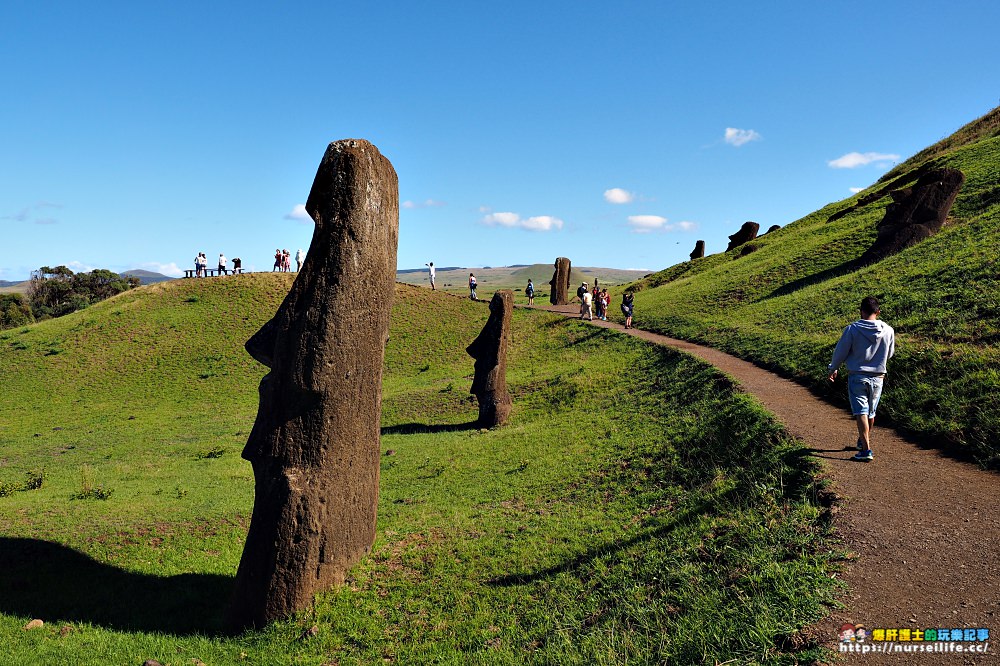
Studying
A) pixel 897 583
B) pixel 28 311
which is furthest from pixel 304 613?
pixel 28 311

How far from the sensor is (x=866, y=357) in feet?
29.6

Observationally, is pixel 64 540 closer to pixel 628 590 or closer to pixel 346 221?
pixel 346 221

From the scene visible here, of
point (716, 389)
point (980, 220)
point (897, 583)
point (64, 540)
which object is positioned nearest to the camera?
point (897, 583)

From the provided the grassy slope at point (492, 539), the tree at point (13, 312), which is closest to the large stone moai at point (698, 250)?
the grassy slope at point (492, 539)

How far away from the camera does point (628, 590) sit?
8.05 meters

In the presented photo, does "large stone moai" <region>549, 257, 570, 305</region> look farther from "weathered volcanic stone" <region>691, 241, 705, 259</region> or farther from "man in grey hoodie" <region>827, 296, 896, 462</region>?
"man in grey hoodie" <region>827, 296, 896, 462</region>

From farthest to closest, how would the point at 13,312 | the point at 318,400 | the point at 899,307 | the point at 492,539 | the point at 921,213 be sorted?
the point at 13,312 < the point at 921,213 < the point at 899,307 < the point at 492,539 < the point at 318,400

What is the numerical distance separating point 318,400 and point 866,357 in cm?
882

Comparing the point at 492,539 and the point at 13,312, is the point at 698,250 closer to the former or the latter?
the point at 492,539

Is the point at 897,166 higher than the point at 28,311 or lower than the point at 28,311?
higher

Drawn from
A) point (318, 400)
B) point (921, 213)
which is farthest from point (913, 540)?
point (921, 213)

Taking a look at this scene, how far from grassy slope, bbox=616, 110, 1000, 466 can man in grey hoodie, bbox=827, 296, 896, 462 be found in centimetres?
205

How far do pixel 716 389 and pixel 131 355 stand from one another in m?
35.2

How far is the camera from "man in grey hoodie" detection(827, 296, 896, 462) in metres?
8.97
